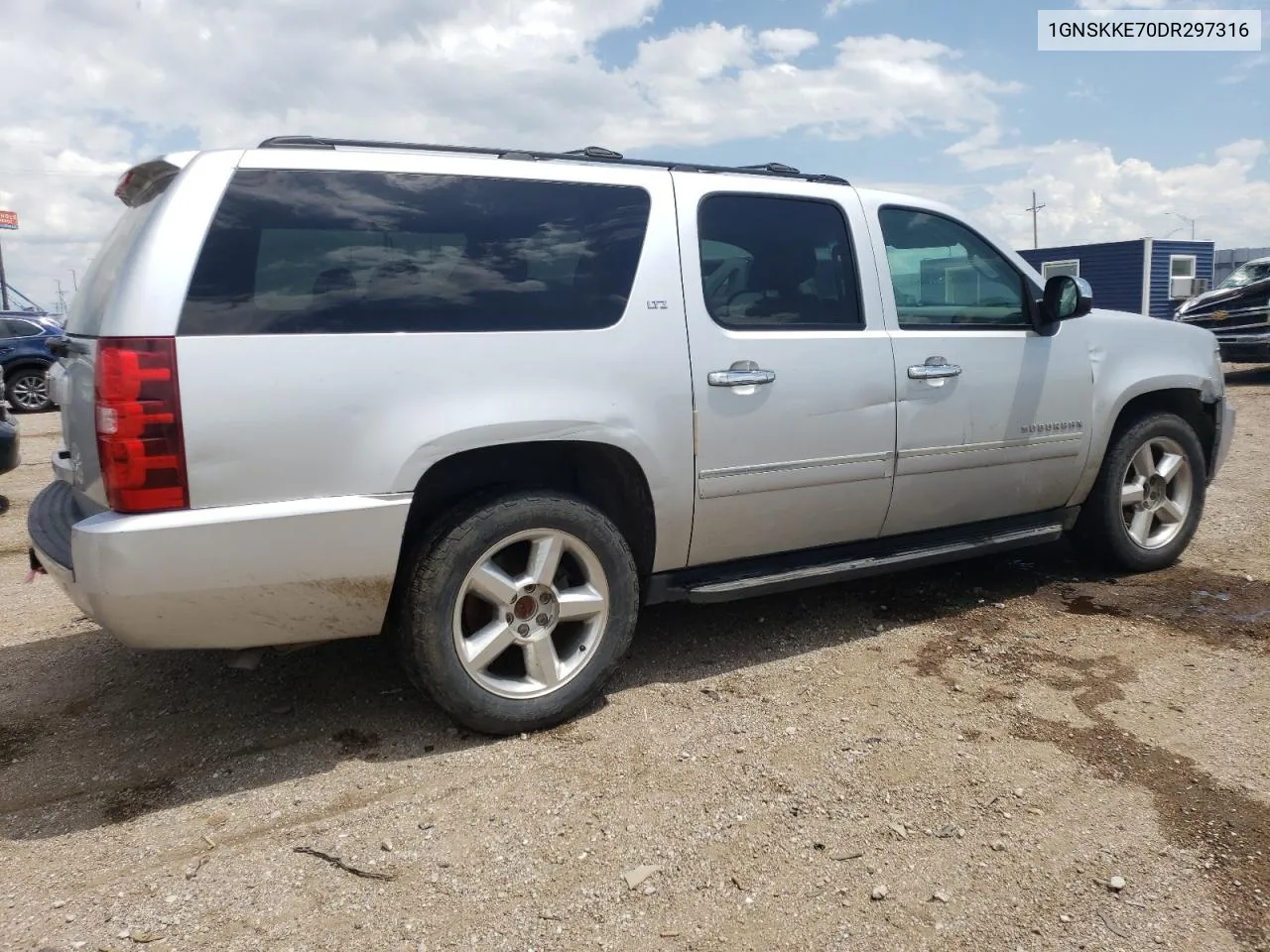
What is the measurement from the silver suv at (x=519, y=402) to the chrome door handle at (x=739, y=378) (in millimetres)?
15

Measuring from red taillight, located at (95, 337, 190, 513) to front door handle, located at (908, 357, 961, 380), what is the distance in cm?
270

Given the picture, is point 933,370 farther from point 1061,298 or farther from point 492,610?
point 492,610

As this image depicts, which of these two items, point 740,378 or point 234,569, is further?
point 740,378

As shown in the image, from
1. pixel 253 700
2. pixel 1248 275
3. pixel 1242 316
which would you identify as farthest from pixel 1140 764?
pixel 1248 275

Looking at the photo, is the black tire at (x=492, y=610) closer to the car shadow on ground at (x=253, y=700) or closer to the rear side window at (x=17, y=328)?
the car shadow on ground at (x=253, y=700)

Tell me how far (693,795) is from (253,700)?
1.72m

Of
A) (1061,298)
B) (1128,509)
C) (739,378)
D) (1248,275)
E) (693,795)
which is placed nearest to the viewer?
(693,795)

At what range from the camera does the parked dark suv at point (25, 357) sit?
15.5 meters

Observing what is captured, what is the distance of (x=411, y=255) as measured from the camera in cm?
300

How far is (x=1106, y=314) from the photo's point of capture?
4.78 metres

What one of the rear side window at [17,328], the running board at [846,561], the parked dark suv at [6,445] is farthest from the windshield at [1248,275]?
the rear side window at [17,328]

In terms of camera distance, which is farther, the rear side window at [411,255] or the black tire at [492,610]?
the black tire at [492,610]

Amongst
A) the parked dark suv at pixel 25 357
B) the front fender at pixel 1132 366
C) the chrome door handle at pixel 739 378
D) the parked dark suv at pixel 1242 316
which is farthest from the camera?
the parked dark suv at pixel 25 357

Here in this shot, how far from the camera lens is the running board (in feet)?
11.9
